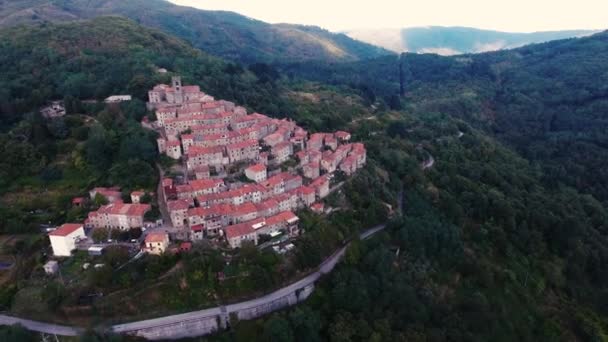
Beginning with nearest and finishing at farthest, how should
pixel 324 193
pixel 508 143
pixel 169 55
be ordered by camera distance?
pixel 324 193 < pixel 169 55 < pixel 508 143

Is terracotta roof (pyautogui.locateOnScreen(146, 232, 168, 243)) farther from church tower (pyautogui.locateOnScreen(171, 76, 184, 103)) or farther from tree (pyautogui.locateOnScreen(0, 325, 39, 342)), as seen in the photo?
church tower (pyautogui.locateOnScreen(171, 76, 184, 103))

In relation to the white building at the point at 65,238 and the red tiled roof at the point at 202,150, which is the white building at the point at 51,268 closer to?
the white building at the point at 65,238

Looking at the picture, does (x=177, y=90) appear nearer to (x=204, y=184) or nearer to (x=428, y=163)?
(x=204, y=184)

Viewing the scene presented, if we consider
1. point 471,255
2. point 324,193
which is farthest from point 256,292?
point 471,255

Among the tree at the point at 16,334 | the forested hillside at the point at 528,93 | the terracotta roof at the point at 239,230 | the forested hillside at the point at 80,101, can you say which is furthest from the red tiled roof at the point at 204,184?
the forested hillside at the point at 528,93

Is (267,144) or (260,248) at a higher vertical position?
(267,144)

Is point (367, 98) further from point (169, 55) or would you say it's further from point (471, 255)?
point (471, 255)

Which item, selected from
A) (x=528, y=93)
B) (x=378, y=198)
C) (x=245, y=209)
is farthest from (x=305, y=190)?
(x=528, y=93)
